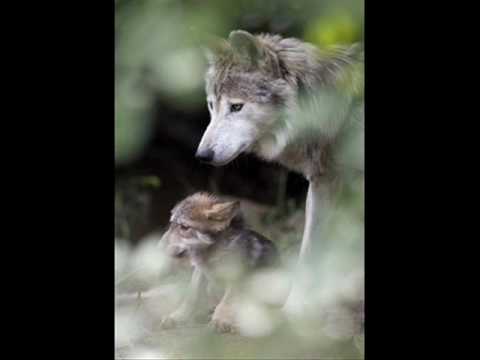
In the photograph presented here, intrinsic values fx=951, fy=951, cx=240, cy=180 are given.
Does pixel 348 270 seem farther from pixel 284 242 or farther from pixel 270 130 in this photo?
pixel 270 130

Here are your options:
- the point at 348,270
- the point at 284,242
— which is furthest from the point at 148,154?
the point at 348,270

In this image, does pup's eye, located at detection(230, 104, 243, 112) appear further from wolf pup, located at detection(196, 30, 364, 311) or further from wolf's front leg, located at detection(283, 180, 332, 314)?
wolf's front leg, located at detection(283, 180, 332, 314)

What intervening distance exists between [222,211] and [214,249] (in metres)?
0.15

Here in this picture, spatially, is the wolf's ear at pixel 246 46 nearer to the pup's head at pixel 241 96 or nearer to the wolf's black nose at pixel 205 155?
the pup's head at pixel 241 96

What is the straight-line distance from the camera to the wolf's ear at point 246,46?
12.0 feet

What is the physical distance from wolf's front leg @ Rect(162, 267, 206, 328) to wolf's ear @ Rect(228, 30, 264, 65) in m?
0.86

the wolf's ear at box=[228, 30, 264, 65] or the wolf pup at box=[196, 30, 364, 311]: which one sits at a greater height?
A: the wolf's ear at box=[228, 30, 264, 65]

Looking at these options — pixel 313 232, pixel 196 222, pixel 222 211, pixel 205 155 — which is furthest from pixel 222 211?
pixel 313 232

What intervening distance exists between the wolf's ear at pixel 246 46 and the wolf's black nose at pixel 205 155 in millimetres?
385

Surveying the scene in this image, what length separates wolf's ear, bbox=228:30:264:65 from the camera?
3.65 meters

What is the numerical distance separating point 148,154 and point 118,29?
50 cm

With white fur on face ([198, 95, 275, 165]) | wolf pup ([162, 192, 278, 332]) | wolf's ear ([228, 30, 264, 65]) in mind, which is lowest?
wolf pup ([162, 192, 278, 332])

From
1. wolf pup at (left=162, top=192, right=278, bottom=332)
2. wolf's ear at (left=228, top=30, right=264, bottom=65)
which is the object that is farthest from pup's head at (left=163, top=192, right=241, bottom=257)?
wolf's ear at (left=228, top=30, right=264, bottom=65)

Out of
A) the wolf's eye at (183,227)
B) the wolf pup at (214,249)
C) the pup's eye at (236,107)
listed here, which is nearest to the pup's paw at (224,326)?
the wolf pup at (214,249)
